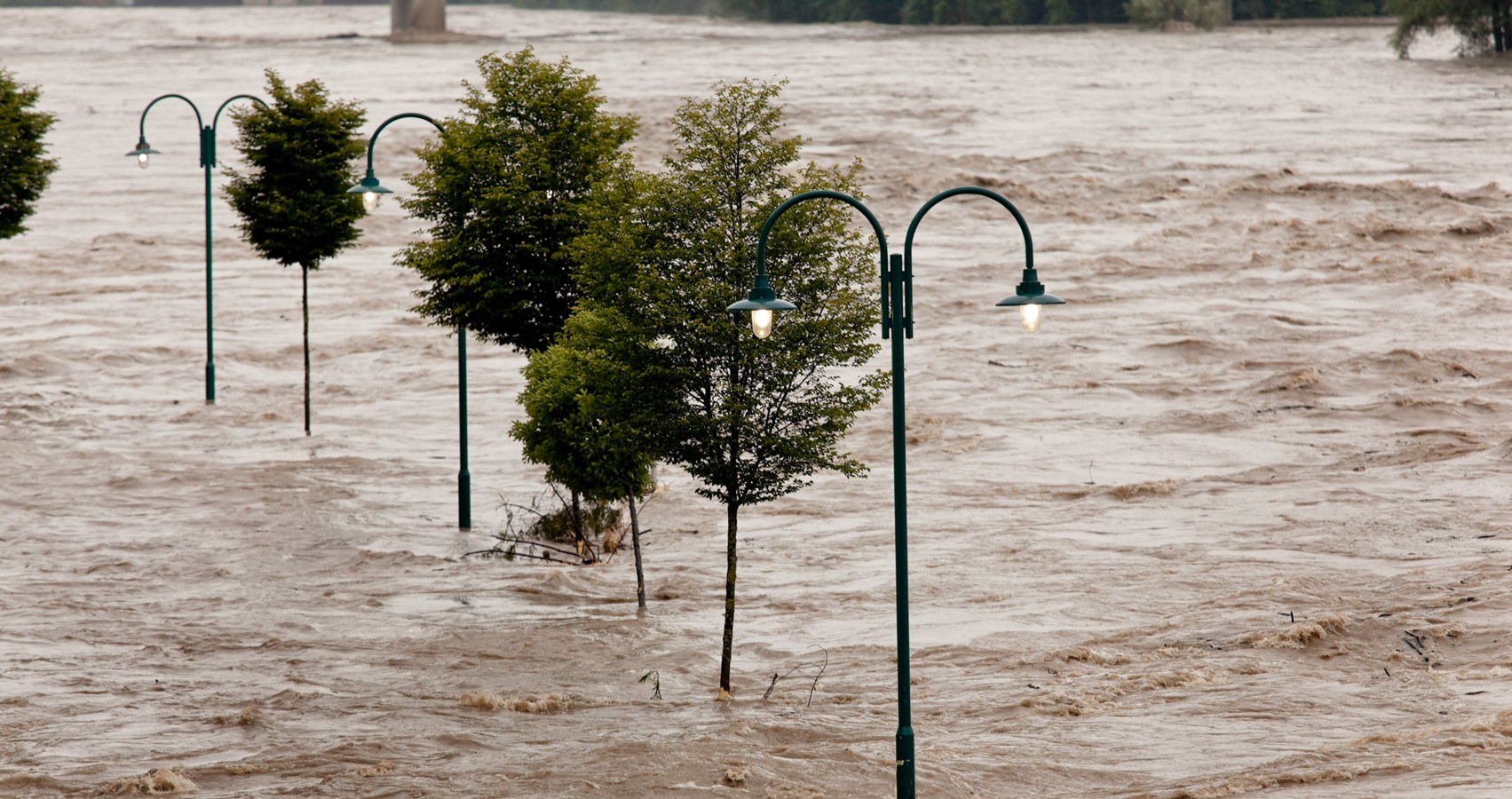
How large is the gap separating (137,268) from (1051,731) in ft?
146

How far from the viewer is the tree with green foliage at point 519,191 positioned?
24969 mm

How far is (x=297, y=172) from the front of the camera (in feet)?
109

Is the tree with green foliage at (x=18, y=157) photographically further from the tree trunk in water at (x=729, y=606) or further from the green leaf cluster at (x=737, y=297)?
the tree trunk in water at (x=729, y=606)

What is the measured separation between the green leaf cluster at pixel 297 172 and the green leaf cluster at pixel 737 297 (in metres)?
14.6

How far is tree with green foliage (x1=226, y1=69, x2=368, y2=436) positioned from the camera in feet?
108

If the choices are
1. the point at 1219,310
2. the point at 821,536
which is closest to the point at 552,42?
the point at 1219,310

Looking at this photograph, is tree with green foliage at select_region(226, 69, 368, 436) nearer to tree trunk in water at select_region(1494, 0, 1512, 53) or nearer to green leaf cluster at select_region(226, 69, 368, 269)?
green leaf cluster at select_region(226, 69, 368, 269)

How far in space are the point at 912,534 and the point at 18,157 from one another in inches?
826

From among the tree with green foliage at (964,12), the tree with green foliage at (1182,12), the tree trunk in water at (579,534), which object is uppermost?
the tree with green foliage at (964,12)

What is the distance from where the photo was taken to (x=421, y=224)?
6147 centimetres

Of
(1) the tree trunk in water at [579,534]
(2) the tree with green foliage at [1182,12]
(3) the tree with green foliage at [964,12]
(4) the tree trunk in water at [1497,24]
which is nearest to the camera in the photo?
(1) the tree trunk in water at [579,534]

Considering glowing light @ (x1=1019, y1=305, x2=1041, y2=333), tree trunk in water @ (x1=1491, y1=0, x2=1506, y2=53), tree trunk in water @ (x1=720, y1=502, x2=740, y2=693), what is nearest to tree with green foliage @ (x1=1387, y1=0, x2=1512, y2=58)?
tree trunk in water @ (x1=1491, y1=0, x2=1506, y2=53)

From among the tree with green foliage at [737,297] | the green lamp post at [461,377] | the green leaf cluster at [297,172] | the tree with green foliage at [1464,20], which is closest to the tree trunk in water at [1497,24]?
the tree with green foliage at [1464,20]

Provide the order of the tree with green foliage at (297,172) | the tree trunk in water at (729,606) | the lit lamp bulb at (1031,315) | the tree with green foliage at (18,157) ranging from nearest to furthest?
the lit lamp bulb at (1031,315)
the tree trunk in water at (729,606)
the tree with green foliage at (297,172)
the tree with green foliage at (18,157)
